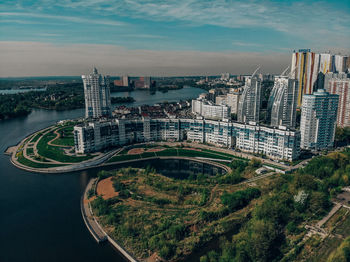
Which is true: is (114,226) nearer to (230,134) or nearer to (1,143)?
(230,134)

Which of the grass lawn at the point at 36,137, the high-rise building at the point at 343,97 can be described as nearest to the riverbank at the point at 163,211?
the grass lawn at the point at 36,137

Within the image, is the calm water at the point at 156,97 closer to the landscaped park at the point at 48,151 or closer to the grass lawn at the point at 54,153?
the landscaped park at the point at 48,151

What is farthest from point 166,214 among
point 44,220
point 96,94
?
point 96,94

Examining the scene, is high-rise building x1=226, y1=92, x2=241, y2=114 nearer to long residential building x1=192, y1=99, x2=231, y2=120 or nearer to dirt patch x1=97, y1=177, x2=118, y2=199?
long residential building x1=192, y1=99, x2=231, y2=120

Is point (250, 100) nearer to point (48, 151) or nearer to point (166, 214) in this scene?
point (166, 214)

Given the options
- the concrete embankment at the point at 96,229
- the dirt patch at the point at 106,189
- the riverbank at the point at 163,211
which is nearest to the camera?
the concrete embankment at the point at 96,229
